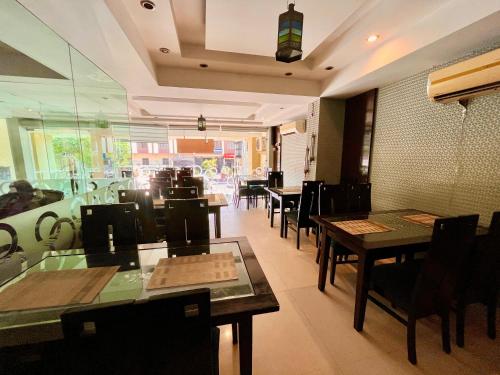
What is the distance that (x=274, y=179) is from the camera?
5082 mm

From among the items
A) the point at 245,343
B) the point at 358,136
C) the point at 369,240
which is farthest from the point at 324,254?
the point at 358,136

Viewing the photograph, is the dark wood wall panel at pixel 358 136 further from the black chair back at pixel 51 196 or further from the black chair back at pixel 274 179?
the black chair back at pixel 51 196

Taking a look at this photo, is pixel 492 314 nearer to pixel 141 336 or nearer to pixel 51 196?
pixel 141 336

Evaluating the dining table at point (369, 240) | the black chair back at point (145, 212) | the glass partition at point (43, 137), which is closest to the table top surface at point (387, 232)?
the dining table at point (369, 240)

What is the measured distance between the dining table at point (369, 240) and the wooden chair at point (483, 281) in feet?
0.66

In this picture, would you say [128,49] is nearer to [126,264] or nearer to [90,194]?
[90,194]

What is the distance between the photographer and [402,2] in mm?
1809

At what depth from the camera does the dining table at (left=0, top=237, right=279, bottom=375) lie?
0.83 meters

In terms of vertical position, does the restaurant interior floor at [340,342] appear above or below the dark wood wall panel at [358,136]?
below

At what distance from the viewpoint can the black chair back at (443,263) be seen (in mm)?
1290

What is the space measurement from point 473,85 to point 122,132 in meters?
4.32

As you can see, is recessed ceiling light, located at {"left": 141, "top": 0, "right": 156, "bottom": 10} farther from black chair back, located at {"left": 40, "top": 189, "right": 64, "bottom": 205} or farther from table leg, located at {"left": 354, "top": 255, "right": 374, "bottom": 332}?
table leg, located at {"left": 354, "top": 255, "right": 374, "bottom": 332}

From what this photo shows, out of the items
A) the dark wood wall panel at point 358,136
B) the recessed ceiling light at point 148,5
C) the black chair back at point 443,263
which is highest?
the recessed ceiling light at point 148,5

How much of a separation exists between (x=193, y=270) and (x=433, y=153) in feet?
9.35
